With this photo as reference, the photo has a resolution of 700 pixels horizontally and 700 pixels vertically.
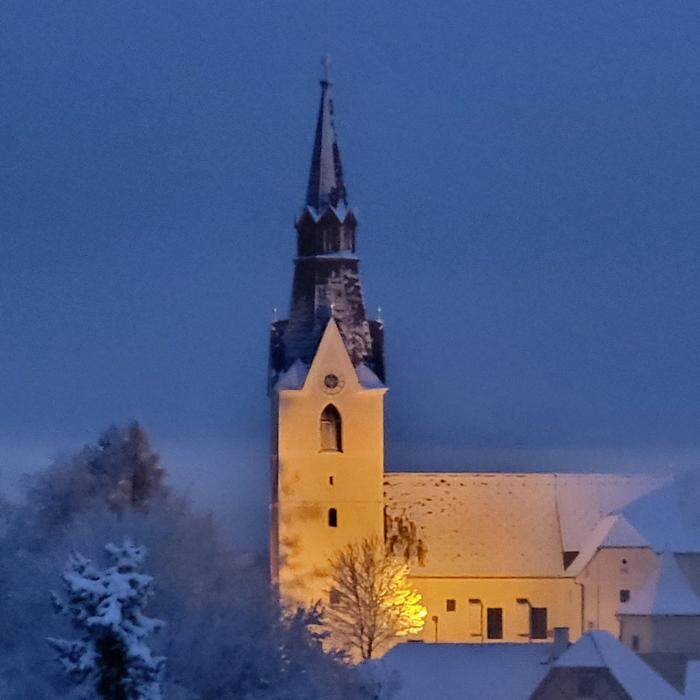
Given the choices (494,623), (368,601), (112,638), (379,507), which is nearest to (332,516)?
(379,507)

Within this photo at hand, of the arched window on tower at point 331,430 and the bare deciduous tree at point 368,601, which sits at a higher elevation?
the arched window on tower at point 331,430

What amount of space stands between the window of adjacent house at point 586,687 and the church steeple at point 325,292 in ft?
62.6

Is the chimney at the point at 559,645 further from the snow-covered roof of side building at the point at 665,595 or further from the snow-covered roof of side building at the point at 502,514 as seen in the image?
the snow-covered roof of side building at the point at 502,514

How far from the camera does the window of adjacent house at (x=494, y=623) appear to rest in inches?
2926

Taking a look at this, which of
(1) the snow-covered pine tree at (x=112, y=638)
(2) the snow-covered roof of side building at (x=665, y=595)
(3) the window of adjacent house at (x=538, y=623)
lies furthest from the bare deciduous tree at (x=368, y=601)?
(1) the snow-covered pine tree at (x=112, y=638)

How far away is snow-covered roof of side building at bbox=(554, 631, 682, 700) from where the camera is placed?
→ 56.3m

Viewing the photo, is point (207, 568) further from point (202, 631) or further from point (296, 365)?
point (296, 365)

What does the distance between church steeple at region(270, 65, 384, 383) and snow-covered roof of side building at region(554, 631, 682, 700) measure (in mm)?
18084

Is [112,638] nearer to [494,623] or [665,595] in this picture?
[665,595]

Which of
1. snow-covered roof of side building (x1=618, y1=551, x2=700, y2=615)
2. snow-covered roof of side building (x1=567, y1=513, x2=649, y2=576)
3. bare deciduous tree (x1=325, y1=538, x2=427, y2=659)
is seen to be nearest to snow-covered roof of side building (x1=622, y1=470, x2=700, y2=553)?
snow-covered roof of side building (x1=567, y1=513, x2=649, y2=576)

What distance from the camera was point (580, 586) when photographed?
244ft

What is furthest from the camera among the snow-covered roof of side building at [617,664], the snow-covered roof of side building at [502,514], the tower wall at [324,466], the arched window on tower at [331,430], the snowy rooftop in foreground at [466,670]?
the snow-covered roof of side building at [502,514]

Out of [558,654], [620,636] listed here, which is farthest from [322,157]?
[558,654]

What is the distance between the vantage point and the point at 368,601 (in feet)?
237
